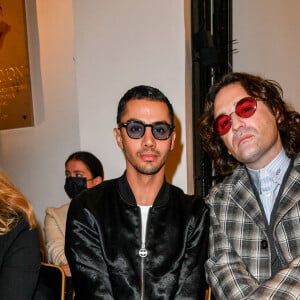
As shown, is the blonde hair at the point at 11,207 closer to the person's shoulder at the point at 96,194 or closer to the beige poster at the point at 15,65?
the person's shoulder at the point at 96,194

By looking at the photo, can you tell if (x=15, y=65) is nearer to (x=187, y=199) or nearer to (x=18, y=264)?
(x=187, y=199)

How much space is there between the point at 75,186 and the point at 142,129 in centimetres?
139

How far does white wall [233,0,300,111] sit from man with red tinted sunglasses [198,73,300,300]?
2307mm

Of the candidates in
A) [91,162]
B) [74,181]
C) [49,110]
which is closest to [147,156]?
[91,162]

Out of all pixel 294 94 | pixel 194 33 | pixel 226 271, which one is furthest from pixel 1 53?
pixel 226 271

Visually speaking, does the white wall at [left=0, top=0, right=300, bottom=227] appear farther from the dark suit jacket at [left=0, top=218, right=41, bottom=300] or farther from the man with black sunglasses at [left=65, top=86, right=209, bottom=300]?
the dark suit jacket at [left=0, top=218, right=41, bottom=300]

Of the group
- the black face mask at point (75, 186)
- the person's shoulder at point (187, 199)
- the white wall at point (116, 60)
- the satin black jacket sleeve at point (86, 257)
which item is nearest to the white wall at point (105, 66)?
the white wall at point (116, 60)

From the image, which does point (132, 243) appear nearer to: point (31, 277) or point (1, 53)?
point (31, 277)

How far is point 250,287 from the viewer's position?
75.2 inches

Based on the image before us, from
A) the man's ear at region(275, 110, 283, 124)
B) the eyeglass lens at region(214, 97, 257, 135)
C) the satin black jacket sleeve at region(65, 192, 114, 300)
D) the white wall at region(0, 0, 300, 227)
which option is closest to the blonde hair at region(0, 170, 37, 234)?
the satin black jacket sleeve at region(65, 192, 114, 300)

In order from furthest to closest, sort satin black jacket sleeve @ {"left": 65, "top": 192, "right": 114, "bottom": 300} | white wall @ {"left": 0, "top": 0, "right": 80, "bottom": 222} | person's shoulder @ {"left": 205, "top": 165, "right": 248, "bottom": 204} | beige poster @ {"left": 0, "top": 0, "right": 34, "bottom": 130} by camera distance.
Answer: beige poster @ {"left": 0, "top": 0, "right": 34, "bottom": 130}
white wall @ {"left": 0, "top": 0, "right": 80, "bottom": 222}
person's shoulder @ {"left": 205, "top": 165, "right": 248, "bottom": 204}
satin black jacket sleeve @ {"left": 65, "top": 192, "right": 114, "bottom": 300}

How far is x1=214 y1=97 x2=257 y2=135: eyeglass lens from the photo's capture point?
2.12 meters

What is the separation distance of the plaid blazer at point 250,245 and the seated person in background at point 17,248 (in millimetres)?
846

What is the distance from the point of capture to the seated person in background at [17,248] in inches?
68.4
